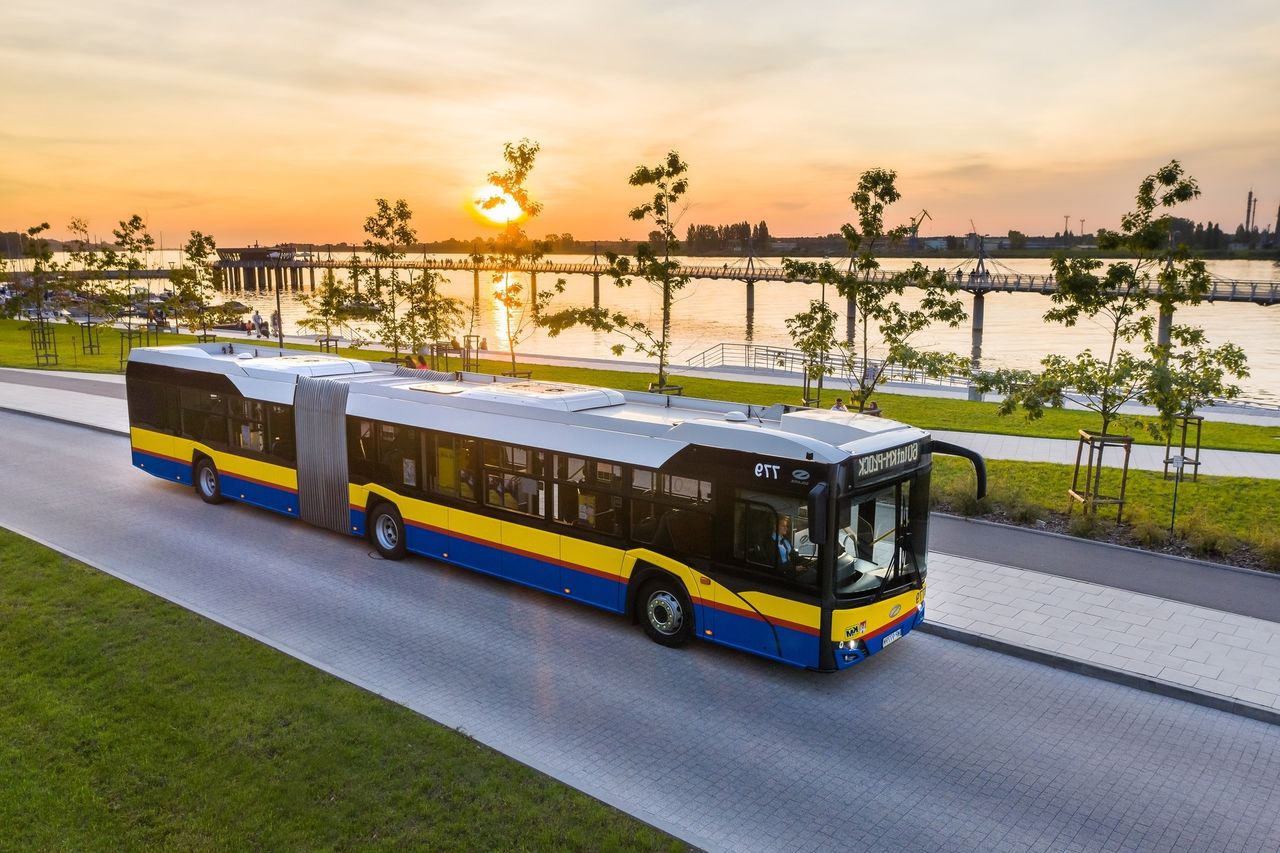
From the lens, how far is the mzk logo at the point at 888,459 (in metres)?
9.19

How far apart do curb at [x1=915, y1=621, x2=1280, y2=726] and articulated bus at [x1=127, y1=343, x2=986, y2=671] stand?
3.40 feet

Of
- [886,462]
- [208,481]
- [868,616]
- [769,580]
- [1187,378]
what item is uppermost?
[1187,378]

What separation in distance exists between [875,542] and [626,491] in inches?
117

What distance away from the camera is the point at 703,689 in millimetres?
9672

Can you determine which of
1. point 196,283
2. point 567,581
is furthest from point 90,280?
point 567,581

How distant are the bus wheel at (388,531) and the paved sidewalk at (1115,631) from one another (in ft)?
25.7

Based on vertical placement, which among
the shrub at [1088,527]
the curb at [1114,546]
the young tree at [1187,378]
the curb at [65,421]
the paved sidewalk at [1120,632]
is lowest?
the paved sidewalk at [1120,632]

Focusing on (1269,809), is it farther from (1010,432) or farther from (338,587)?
(1010,432)

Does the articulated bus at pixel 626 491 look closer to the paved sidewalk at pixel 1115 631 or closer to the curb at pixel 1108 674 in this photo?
the curb at pixel 1108 674

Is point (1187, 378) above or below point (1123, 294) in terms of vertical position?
below

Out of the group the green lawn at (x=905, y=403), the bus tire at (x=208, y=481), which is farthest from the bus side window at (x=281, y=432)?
the green lawn at (x=905, y=403)

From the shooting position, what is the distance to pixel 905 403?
97.9ft

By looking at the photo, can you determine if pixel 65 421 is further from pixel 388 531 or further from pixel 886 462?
pixel 886 462

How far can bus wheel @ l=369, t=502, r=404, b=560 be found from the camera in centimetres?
1367
